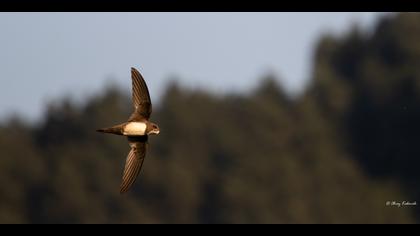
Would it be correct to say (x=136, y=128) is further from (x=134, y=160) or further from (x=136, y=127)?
(x=134, y=160)

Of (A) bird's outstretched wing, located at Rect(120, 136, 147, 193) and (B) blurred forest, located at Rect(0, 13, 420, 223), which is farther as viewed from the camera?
(B) blurred forest, located at Rect(0, 13, 420, 223)

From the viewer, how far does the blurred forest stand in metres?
24.4

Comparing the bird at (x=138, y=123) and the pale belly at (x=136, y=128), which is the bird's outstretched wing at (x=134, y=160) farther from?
the pale belly at (x=136, y=128)

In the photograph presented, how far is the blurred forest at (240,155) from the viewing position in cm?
2444

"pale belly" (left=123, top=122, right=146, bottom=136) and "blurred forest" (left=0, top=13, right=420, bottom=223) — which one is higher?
"pale belly" (left=123, top=122, right=146, bottom=136)

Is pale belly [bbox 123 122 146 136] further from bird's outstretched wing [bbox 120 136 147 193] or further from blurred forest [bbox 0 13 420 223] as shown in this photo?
blurred forest [bbox 0 13 420 223]

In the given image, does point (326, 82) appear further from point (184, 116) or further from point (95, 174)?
point (95, 174)

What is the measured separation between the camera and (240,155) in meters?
26.0

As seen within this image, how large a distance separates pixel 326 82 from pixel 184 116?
3555 mm

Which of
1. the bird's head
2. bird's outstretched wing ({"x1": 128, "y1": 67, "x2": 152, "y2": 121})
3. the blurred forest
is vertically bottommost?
the blurred forest

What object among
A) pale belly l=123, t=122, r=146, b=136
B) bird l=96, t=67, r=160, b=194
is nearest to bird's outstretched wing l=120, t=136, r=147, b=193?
bird l=96, t=67, r=160, b=194

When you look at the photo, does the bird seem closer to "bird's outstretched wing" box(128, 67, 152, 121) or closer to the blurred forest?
"bird's outstretched wing" box(128, 67, 152, 121)

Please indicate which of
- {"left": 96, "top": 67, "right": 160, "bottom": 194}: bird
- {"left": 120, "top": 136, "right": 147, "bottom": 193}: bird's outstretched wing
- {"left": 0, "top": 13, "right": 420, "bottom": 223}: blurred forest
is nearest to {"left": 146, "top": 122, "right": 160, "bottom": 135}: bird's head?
{"left": 96, "top": 67, "right": 160, "bottom": 194}: bird
